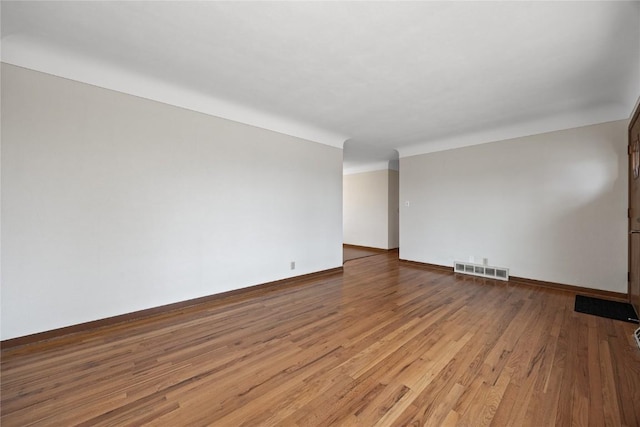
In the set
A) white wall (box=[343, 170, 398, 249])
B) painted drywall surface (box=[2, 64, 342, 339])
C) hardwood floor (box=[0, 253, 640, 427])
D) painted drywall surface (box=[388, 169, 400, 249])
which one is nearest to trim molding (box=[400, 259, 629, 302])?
hardwood floor (box=[0, 253, 640, 427])

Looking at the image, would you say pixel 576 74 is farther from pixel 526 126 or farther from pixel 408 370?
pixel 408 370

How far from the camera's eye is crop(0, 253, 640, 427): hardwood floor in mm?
1482

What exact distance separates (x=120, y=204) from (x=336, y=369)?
8.76ft

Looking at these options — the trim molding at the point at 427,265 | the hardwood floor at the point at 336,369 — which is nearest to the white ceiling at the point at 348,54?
the hardwood floor at the point at 336,369

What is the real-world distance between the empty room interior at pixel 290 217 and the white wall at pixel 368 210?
9.54 feet

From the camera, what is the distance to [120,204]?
2674 mm

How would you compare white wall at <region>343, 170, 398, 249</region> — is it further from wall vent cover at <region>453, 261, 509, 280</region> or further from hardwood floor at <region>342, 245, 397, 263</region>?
wall vent cover at <region>453, 261, 509, 280</region>

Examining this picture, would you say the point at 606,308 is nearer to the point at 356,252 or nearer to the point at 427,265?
the point at 427,265

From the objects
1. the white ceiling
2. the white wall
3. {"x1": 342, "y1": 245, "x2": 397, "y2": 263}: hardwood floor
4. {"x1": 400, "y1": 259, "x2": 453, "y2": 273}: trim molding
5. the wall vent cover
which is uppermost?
the white ceiling

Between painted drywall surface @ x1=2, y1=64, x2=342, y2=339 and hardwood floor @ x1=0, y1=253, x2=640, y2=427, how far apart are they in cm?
41

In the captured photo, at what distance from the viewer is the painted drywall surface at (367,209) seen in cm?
739

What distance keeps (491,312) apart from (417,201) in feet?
9.84

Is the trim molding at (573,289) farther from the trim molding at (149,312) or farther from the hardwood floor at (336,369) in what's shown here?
the trim molding at (149,312)

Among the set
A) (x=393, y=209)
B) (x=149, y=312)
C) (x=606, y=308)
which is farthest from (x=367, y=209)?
(x=149, y=312)
